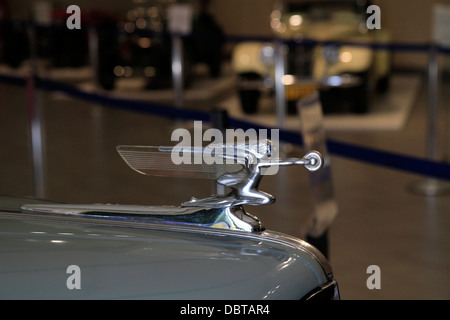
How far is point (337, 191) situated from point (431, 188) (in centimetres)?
63

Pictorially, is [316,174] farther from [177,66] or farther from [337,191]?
[177,66]

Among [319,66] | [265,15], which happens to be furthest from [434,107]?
[265,15]

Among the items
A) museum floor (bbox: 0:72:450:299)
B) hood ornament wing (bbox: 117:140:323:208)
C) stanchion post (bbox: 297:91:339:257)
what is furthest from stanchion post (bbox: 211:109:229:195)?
hood ornament wing (bbox: 117:140:323:208)

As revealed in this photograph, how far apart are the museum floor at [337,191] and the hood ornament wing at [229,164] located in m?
1.91

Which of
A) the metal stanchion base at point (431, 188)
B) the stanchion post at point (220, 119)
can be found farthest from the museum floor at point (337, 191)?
the stanchion post at point (220, 119)

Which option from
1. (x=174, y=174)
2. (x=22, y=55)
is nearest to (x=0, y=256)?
(x=174, y=174)

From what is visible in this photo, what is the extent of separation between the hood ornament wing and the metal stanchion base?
3.77 m

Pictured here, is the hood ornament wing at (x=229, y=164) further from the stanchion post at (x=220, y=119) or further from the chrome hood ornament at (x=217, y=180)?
the stanchion post at (x=220, y=119)

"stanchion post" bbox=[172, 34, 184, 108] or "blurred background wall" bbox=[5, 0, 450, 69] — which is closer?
"stanchion post" bbox=[172, 34, 184, 108]

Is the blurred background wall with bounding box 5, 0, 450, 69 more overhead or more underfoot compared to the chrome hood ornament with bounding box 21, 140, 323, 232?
more overhead

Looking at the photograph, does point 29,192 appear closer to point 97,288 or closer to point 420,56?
point 97,288

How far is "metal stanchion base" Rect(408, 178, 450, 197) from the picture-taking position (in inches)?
201

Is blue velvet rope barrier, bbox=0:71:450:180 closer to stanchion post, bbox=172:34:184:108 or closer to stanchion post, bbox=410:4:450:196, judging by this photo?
stanchion post, bbox=410:4:450:196

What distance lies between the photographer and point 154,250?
1.36m
